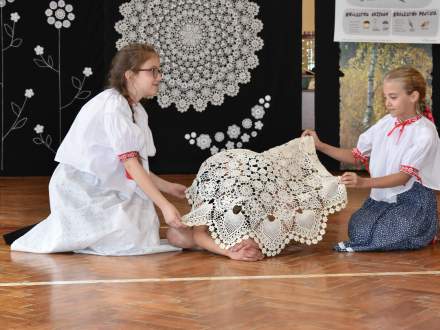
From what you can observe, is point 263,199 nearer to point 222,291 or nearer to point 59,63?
point 222,291

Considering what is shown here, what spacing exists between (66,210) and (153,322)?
1126 mm

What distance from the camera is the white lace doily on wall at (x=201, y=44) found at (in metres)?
6.09

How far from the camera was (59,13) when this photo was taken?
5988mm

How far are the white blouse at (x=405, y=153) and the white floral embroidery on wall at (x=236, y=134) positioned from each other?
261 cm

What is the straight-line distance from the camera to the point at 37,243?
334 cm

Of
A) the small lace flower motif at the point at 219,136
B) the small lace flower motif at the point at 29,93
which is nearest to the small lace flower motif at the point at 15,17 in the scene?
the small lace flower motif at the point at 29,93

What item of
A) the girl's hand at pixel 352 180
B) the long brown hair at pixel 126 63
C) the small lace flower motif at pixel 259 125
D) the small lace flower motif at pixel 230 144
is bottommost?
the small lace flower motif at pixel 230 144

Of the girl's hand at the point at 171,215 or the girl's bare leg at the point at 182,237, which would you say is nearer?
the girl's hand at the point at 171,215

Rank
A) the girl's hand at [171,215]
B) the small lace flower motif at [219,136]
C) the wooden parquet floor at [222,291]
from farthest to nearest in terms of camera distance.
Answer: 1. the small lace flower motif at [219,136]
2. the girl's hand at [171,215]
3. the wooden parquet floor at [222,291]

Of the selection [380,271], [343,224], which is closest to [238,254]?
[380,271]

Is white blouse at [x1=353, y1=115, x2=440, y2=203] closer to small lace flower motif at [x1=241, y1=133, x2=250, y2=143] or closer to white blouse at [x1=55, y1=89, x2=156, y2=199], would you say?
white blouse at [x1=55, y1=89, x2=156, y2=199]

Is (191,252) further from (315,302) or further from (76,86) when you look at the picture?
(76,86)

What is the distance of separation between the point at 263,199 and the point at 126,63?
0.74m

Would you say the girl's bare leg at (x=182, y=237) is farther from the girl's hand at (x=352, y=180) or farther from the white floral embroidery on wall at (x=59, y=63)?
the white floral embroidery on wall at (x=59, y=63)
